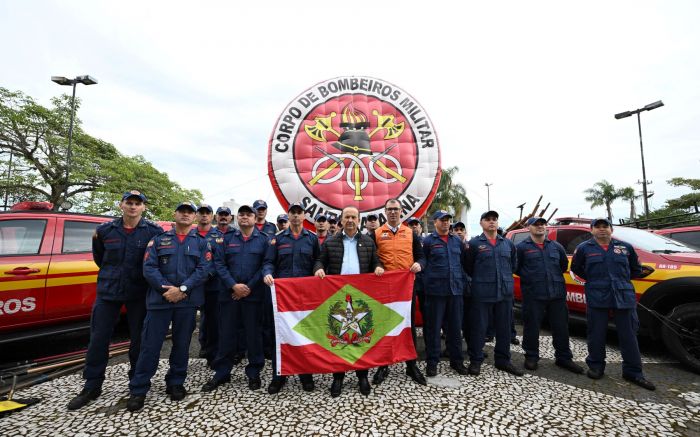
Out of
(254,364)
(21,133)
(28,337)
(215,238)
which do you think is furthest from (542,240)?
(21,133)

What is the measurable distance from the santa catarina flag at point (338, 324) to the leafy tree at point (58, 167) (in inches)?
704

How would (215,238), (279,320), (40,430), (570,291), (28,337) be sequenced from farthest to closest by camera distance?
(570,291)
(215,238)
(28,337)
(279,320)
(40,430)

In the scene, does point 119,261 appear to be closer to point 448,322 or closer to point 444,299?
point 444,299

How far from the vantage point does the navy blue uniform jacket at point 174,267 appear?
2.61 m

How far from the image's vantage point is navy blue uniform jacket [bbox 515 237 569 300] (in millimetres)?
3359

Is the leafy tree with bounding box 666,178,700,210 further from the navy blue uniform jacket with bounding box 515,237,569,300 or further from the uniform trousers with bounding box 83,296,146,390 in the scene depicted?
the uniform trousers with bounding box 83,296,146,390

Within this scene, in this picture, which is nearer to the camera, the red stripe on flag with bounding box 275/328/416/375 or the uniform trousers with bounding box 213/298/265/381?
the red stripe on flag with bounding box 275/328/416/375

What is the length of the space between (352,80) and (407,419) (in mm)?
4181

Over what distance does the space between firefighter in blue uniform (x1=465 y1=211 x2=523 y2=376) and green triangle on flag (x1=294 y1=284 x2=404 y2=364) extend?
107 cm

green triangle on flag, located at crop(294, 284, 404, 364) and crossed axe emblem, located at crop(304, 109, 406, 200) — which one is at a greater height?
crossed axe emblem, located at crop(304, 109, 406, 200)

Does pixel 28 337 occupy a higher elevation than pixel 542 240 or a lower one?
lower

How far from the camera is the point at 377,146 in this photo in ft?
14.1

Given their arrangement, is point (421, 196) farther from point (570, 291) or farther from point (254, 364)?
point (254, 364)

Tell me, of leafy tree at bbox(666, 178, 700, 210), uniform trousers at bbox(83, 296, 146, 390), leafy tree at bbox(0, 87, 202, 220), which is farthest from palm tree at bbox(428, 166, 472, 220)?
uniform trousers at bbox(83, 296, 146, 390)
